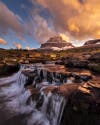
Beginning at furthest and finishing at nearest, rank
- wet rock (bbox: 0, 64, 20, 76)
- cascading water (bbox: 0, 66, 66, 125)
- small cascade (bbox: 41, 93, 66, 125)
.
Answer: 1. wet rock (bbox: 0, 64, 20, 76)
2. cascading water (bbox: 0, 66, 66, 125)
3. small cascade (bbox: 41, 93, 66, 125)

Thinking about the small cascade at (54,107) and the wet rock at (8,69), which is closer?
the small cascade at (54,107)

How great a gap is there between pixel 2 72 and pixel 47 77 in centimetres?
1471

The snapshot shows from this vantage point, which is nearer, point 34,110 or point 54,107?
point 54,107

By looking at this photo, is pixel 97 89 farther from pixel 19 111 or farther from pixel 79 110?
pixel 19 111

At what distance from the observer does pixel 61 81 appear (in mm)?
16031

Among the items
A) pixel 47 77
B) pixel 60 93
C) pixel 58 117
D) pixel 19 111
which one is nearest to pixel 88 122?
pixel 58 117

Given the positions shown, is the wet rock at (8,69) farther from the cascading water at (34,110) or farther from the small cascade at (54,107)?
the small cascade at (54,107)

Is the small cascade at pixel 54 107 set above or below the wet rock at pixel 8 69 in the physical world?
below

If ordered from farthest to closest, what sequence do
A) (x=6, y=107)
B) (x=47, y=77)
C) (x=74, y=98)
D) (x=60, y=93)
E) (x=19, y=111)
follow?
(x=47, y=77) < (x=6, y=107) < (x=19, y=111) < (x=60, y=93) < (x=74, y=98)

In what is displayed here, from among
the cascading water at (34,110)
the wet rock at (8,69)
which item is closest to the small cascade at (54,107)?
the cascading water at (34,110)

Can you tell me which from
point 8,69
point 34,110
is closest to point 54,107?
point 34,110

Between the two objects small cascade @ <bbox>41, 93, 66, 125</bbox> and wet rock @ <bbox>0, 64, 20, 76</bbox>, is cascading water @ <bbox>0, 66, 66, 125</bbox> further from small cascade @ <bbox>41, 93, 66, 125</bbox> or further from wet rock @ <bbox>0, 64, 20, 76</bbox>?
wet rock @ <bbox>0, 64, 20, 76</bbox>

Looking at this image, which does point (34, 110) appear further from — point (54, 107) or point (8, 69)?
point (8, 69)

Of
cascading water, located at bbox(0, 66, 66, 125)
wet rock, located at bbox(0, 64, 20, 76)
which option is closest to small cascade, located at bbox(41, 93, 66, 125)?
cascading water, located at bbox(0, 66, 66, 125)
